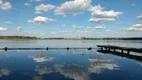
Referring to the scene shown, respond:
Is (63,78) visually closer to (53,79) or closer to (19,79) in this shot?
(53,79)

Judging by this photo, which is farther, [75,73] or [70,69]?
[70,69]

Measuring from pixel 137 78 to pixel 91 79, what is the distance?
166 inches

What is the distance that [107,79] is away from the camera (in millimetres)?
17719

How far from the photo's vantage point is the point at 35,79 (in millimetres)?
17656

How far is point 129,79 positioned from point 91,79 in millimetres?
3361

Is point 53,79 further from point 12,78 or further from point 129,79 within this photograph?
point 129,79

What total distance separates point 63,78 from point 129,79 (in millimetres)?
5759

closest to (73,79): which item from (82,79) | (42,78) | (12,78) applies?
(82,79)

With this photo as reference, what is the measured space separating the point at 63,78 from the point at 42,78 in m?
1.84

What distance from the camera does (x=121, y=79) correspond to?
17922 mm

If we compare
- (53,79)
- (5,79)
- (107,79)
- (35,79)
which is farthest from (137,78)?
(5,79)

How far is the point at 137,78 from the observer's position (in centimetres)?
1839

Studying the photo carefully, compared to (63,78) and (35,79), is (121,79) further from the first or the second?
(35,79)

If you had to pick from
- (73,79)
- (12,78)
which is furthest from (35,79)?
(73,79)
